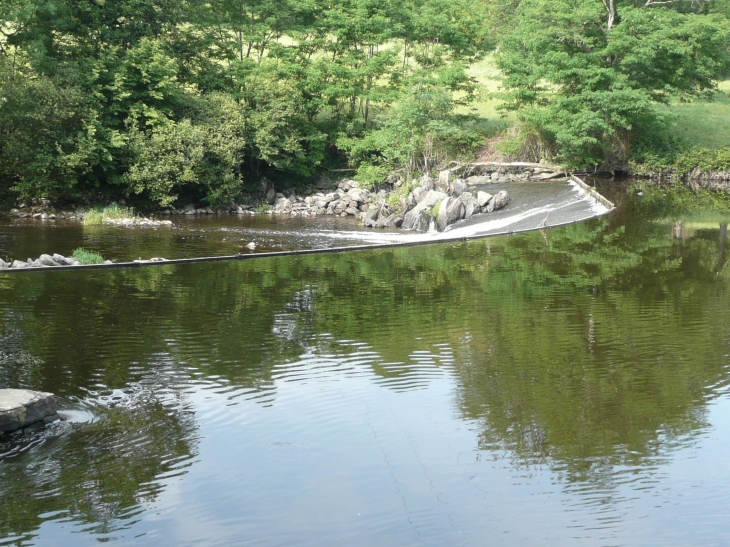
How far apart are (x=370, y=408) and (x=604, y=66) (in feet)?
111

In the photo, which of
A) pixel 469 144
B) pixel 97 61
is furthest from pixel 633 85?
pixel 97 61

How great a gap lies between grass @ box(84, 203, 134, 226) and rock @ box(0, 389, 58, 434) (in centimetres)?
2075

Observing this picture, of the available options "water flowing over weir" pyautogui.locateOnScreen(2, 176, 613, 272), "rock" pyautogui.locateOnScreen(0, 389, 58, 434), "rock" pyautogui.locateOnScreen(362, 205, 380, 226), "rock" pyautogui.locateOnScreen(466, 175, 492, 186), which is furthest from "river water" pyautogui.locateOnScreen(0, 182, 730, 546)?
"rock" pyautogui.locateOnScreen(466, 175, 492, 186)

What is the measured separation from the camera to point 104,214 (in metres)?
30.7

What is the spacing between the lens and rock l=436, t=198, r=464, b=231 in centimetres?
2958

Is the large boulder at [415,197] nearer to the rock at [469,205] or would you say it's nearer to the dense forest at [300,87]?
the rock at [469,205]

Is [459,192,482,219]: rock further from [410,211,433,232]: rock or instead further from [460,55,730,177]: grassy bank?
[460,55,730,177]: grassy bank

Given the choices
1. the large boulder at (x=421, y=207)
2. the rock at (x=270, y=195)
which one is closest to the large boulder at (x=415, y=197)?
the large boulder at (x=421, y=207)

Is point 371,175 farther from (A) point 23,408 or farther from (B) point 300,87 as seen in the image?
(A) point 23,408

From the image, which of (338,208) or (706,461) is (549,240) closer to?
(338,208)

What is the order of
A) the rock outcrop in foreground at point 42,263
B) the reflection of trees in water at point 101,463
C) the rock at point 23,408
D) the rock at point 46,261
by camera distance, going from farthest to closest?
1. the rock at point 46,261
2. the rock outcrop in foreground at point 42,263
3. the rock at point 23,408
4. the reflection of trees in water at point 101,463

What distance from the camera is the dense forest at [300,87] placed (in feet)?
104

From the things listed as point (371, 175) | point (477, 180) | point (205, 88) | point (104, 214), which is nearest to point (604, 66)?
point (477, 180)

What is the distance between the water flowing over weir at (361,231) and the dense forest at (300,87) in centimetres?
485
